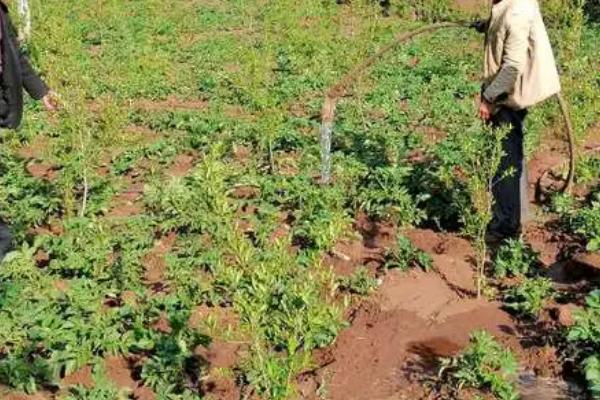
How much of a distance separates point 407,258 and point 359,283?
18.2 inches

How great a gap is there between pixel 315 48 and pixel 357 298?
6665 mm

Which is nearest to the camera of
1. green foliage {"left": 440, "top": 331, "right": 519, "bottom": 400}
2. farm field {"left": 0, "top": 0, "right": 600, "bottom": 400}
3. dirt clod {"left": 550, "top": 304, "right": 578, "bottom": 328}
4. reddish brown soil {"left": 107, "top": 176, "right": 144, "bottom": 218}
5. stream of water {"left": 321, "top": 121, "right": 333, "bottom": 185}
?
green foliage {"left": 440, "top": 331, "right": 519, "bottom": 400}

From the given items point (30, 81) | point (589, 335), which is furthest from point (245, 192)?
A: point (589, 335)

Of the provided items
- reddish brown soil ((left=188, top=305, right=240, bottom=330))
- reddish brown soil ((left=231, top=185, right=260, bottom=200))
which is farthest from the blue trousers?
reddish brown soil ((left=188, top=305, right=240, bottom=330))

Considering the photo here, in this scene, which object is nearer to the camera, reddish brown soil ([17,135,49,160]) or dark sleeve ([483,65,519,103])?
dark sleeve ([483,65,519,103])

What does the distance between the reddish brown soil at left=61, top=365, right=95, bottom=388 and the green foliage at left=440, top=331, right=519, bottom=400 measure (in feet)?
5.77

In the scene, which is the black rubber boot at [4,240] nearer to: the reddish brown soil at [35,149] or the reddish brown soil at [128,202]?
the reddish brown soil at [128,202]

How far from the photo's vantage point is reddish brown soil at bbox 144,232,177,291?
15.5 ft

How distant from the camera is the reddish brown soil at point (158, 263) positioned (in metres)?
4.73

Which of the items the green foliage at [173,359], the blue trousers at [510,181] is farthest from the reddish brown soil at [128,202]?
the blue trousers at [510,181]

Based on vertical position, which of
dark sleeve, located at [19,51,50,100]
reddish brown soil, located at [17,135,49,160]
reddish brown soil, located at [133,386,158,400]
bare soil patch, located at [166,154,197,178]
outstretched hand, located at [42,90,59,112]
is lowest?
reddish brown soil, located at [133,386,158,400]

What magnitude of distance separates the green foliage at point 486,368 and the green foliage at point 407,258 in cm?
119

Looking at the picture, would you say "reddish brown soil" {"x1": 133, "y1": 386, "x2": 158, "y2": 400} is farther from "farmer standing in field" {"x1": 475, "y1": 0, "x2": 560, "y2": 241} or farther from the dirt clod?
"farmer standing in field" {"x1": 475, "y1": 0, "x2": 560, "y2": 241}

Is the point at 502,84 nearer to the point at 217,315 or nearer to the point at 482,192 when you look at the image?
the point at 482,192
